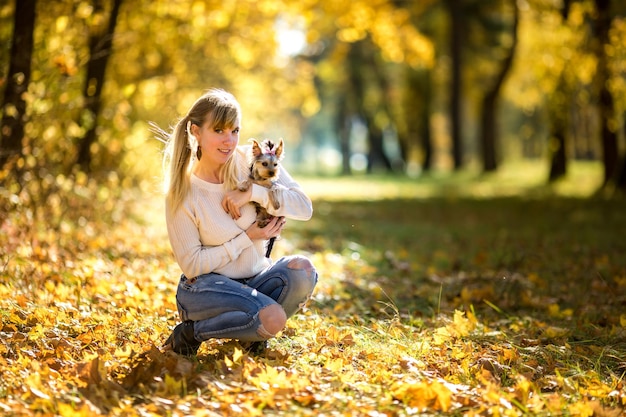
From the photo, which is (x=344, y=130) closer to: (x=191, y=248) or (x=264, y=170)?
(x=264, y=170)

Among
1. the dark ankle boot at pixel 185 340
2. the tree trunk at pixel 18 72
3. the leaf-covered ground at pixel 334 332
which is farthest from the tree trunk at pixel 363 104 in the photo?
the dark ankle boot at pixel 185 340

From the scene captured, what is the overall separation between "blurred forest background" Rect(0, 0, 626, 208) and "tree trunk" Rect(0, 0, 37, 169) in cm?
1

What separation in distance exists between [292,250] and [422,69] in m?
28.5

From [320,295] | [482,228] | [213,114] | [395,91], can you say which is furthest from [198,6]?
[395,91]

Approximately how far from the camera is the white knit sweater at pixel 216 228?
4699mm

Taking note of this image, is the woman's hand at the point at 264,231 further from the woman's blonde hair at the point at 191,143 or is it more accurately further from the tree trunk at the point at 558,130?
the tree trunk at the point at 558,130

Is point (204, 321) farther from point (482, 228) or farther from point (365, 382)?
point (482, 228)

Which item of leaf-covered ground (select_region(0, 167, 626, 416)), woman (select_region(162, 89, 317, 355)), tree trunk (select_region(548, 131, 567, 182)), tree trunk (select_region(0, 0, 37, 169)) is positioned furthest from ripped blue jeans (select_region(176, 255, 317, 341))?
tree trunk (select_region(548, 131, 567, 182))

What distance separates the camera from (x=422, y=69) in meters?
37.0

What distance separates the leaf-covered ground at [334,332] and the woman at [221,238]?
24 centimetres

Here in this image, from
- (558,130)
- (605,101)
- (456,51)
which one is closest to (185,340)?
(605,101)

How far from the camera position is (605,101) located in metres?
17.6

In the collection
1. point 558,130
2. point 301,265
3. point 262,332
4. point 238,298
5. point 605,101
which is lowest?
point 262,332

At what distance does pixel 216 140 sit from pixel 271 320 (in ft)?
3.66
